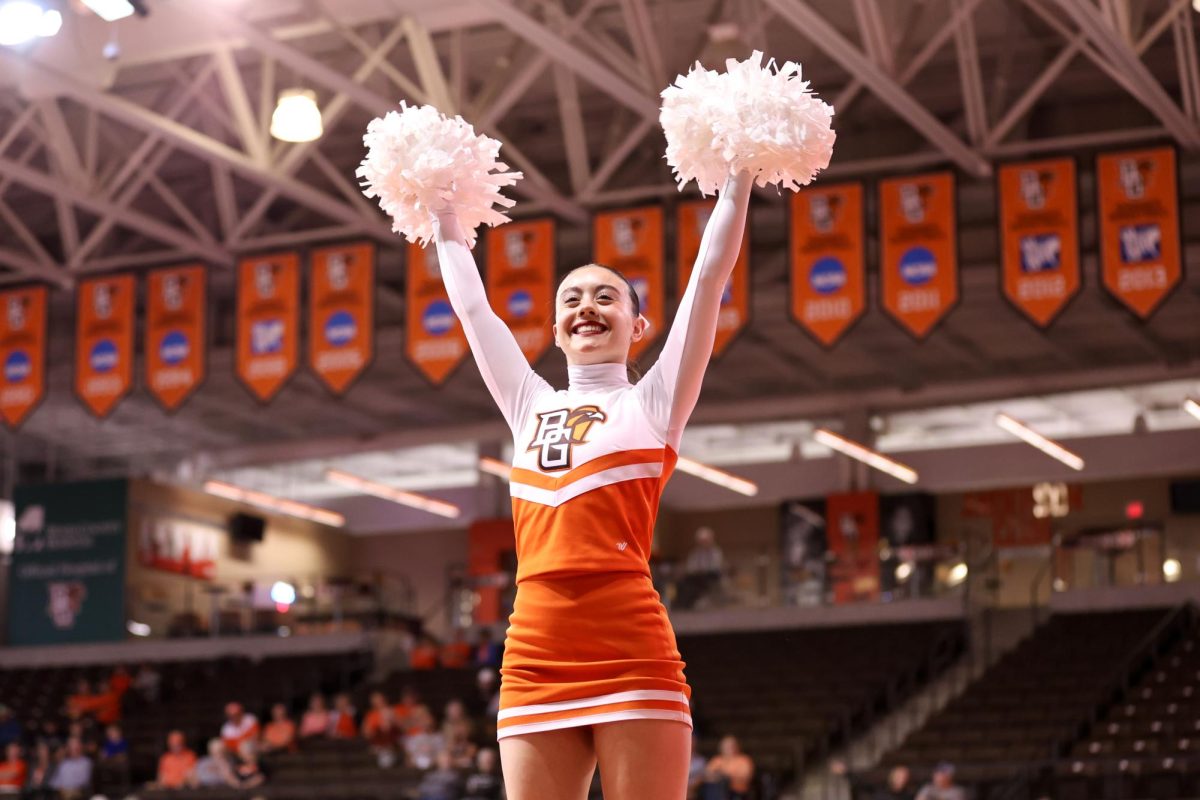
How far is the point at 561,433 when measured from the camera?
322 cm

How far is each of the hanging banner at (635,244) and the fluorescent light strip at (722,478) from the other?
12.2 meters

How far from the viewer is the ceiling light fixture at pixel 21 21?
11445mm

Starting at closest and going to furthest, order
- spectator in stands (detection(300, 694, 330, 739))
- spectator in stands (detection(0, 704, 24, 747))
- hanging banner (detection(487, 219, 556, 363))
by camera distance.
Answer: hanging banner (detection(487, 219, 556, 363)) → spectator in stands (detection(300, 694, 330, 739)) → spectator in stands (detection(0, 704, 24, 747))

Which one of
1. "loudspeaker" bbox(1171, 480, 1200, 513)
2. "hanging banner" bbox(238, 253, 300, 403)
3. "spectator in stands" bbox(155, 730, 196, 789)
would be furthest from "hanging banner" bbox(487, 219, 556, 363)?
"loudspeaker" bbox(1171, 480, 1200, 513)

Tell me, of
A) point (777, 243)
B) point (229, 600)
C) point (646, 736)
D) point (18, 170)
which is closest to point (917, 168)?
point (777, 243)

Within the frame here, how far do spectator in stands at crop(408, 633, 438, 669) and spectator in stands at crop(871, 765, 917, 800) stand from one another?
9.65 m

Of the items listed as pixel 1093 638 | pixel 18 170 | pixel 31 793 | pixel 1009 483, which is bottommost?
pixel 31 793

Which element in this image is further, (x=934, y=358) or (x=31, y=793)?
(x=934, y=358)

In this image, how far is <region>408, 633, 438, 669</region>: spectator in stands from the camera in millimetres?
22328

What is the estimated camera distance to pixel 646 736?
117 inches

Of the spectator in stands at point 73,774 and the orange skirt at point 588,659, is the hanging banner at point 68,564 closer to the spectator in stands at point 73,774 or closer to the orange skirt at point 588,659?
the spectator in stands at point 73,774

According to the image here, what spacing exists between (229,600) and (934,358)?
1061 cm

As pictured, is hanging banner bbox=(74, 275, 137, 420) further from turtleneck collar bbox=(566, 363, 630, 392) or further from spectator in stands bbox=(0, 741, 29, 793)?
turtleneck collar bbox=(566, 363, 630, 392)

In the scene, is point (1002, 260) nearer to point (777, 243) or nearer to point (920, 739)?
point (920, 739)
